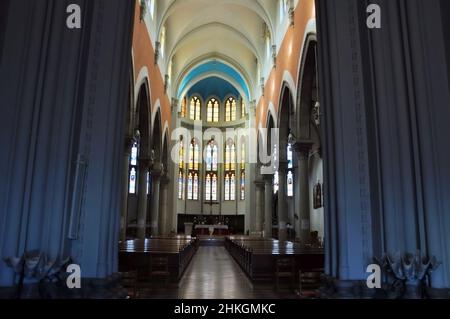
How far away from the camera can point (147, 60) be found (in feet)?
57.5

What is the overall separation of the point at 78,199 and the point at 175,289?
376 cm

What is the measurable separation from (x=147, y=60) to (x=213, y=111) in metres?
20.6

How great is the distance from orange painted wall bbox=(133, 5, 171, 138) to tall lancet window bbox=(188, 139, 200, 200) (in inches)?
469

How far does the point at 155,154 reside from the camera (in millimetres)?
23641

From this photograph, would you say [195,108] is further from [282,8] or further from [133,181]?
[282,8]

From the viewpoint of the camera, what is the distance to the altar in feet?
101

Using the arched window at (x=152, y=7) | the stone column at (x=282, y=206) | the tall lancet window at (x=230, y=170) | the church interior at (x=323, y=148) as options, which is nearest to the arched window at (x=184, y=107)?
the tall lancet window at (x=230, y=170)

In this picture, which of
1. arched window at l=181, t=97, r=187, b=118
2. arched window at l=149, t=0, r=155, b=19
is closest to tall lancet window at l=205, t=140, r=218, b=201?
arched window at l=181, t=97, r=187, b=118

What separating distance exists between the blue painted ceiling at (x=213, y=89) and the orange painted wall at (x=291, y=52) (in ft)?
48.1

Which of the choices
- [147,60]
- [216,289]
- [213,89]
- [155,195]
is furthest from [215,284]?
[213,89]

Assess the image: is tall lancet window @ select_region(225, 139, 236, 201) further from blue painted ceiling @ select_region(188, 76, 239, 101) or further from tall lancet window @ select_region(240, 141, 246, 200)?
blue painted ceiling @ select_region(188, 76, 239, 101)

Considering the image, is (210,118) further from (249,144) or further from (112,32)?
(112,32)

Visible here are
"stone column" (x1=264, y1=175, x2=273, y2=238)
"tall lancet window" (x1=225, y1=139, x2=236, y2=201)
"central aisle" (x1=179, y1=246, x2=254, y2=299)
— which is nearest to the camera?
"central aisle" (x1=179, y1=246, x2=254, y2=299)

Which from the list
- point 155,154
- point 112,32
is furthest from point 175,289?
point 155,154
